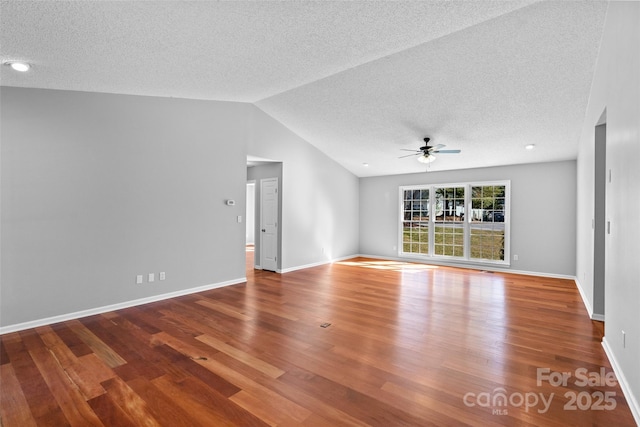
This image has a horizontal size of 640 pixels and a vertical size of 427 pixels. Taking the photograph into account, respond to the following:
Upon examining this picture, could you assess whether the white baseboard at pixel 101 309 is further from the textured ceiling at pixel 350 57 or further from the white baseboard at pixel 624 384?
the white baseboard at pixel 624 384

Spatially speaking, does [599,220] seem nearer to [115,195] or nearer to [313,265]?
[313,265]

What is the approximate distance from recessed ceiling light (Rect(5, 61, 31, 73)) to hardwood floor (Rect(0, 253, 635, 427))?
9.07ft

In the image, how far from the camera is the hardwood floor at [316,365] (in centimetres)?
208

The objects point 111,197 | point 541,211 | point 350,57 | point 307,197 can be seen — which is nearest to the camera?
point 350,57

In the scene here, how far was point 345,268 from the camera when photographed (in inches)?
289

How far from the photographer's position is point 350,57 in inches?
142

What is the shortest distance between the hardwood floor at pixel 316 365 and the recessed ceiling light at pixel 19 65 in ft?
9.07

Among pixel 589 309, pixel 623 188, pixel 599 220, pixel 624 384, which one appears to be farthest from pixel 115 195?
pixel 589 309

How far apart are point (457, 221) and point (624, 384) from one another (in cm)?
565

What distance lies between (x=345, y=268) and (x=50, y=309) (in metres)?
5.30

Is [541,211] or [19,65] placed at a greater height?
[19,65]

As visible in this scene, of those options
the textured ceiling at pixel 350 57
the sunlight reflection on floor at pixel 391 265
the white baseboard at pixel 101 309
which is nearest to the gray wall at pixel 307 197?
the sunlight reflection on floor at pixel 391 265

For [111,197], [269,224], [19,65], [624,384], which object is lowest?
[624,384]

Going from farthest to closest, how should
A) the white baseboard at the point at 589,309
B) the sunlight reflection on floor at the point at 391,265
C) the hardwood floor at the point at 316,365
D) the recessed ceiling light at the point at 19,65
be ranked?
the sunlight reflection on floor at the point at 391,265 < the white baseboard at the point at 589,309 < the recessed ceiling light at the point at 19,65 < the hardwood floor at the point at 316,365
